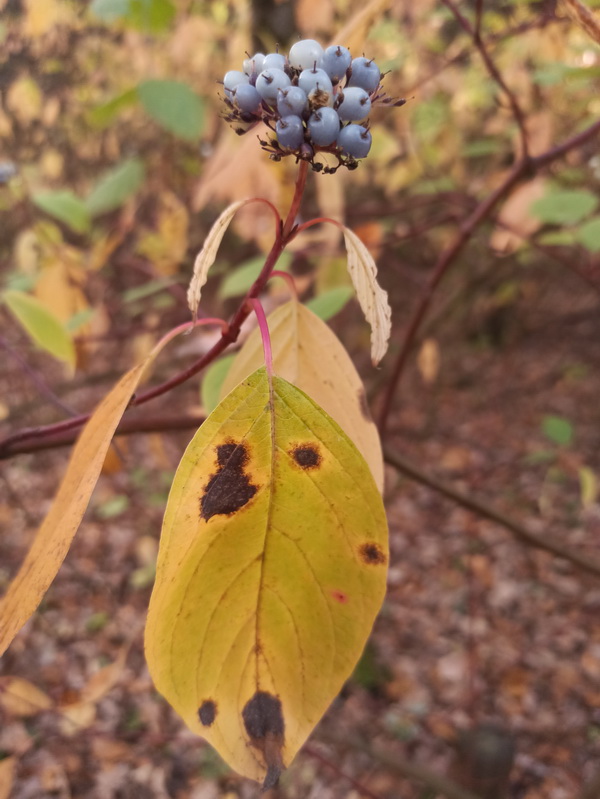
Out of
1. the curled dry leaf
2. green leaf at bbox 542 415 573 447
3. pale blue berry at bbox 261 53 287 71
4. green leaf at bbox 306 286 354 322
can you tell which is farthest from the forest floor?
pale blue berry at bbox 261 53 287 71

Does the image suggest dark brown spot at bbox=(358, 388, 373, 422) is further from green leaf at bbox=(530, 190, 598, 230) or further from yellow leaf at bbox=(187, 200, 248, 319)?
green leaf at bbox=(530, 190, 598, 230)

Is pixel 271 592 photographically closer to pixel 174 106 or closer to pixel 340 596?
pixel 340 596

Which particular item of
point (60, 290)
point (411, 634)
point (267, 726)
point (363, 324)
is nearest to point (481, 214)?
point (267, 726)

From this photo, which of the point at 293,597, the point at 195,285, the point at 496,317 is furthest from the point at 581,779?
the point at 496,317

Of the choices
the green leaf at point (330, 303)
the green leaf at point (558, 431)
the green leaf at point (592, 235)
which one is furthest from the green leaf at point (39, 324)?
the green leaf at point (558, 431)

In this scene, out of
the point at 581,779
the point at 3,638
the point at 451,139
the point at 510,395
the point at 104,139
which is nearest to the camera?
the point at 3,638

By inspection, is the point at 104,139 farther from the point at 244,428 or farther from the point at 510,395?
the point at 244,428
